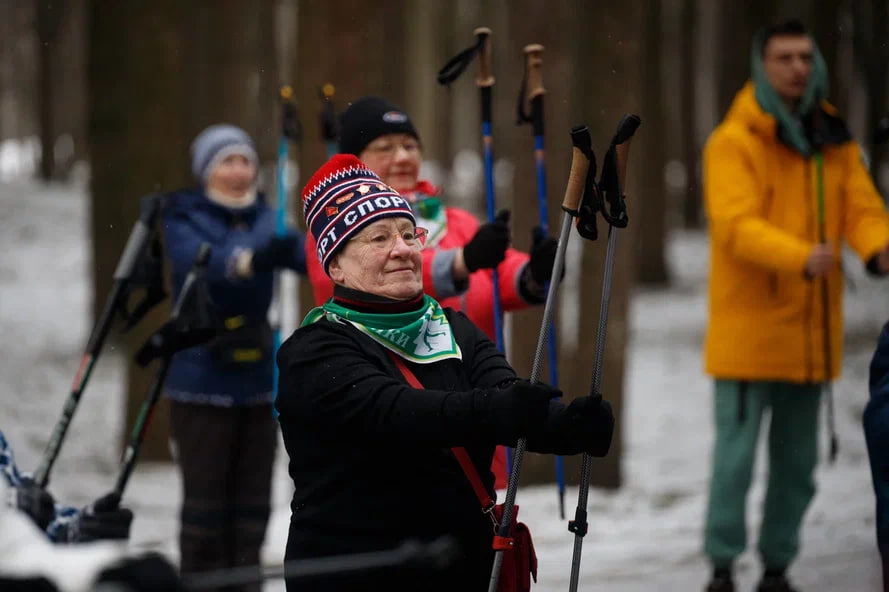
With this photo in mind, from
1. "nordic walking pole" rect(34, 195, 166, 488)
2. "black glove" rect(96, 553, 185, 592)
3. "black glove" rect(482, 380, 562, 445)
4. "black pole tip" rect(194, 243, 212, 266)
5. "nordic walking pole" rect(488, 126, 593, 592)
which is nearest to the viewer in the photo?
"black glove" rect(96, 553, 185, 592)

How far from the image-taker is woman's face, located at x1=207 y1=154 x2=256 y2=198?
562 centimetres

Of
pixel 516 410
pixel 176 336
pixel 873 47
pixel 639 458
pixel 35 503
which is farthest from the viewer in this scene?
pixel 873 47

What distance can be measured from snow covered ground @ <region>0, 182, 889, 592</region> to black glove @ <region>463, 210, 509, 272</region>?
1470 mm

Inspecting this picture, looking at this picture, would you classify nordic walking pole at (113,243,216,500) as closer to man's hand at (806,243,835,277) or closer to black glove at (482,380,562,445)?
black glove at (482,380,562,445)

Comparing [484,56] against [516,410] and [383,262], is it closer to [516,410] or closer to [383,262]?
[383,262]

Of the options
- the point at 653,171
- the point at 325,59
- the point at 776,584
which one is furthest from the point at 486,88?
the point at 653,171

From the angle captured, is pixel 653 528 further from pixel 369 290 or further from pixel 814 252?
pixel 369 290

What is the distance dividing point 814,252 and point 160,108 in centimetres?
534

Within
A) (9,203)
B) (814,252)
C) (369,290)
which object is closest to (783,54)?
(814,252)

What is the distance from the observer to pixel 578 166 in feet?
10.3

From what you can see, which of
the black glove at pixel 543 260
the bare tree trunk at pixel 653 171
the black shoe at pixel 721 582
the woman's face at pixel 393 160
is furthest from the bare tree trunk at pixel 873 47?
the woman's face at pixel 393 160

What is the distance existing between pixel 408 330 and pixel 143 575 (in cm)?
116

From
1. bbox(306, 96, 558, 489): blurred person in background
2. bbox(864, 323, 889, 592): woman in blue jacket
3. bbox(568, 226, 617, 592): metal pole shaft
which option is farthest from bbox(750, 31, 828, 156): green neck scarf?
bbox(568, 226, 617, 592): metal pole shaft

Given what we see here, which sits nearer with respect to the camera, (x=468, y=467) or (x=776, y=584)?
(x=468, y=467)
